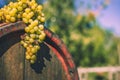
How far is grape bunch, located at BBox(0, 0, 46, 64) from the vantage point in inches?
136

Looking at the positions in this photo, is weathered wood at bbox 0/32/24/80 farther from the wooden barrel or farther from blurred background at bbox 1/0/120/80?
blurred background at bbox 1/0/120/80

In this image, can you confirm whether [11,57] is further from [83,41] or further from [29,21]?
[83,41]

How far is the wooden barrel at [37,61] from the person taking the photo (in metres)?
3.41

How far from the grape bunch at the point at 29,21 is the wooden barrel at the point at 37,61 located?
0.19ft

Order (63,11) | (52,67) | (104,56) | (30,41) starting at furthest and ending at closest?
(104,56) → (63,11) → (52,67) → (30,41)

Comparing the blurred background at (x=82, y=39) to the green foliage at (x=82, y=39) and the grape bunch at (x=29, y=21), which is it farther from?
the grape bunch at (x=29, y=21)

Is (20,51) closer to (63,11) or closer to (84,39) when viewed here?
(63,11)

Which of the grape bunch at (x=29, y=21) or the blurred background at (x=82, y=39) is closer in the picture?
the grape bunch at (x=29, y=21)

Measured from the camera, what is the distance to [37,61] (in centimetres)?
358

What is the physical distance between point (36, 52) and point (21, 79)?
28cm

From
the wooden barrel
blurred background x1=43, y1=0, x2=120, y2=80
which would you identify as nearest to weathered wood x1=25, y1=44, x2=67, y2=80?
the wooden barrel

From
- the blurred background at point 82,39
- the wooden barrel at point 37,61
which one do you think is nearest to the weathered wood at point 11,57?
the wooden barrel at point 37,61

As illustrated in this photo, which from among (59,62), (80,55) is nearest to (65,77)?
(59,62)

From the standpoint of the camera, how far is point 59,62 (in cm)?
374
